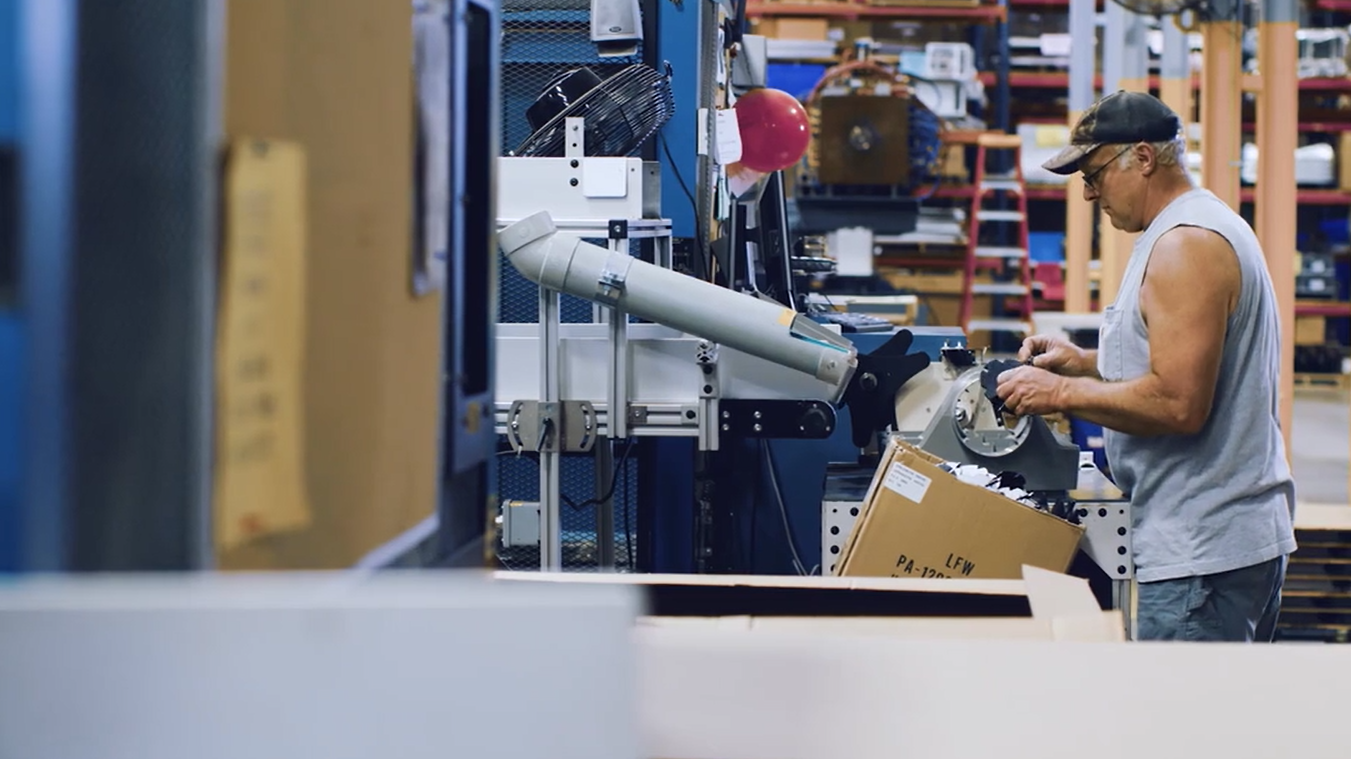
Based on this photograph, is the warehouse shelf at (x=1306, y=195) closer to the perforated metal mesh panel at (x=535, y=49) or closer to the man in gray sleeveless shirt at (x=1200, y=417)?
the perforated metal mesh panel at (x=535, y=49)

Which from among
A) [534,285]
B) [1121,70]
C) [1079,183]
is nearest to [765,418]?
[534,285]

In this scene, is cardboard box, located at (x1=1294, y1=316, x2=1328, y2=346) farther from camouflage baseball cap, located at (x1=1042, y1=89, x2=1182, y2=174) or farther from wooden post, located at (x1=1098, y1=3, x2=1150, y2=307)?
camouflage baseball cap, located at (x1=1042, y1=89, x2=1182, y2=174)

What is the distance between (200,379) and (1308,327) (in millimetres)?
10992

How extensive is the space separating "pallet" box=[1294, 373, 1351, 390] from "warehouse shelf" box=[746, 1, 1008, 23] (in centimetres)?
392

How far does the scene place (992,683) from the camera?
69 cm

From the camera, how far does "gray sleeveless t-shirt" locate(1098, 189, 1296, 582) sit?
2.24 m

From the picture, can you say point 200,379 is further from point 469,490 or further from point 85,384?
point 469,490

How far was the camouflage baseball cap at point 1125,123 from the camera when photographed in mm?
2418

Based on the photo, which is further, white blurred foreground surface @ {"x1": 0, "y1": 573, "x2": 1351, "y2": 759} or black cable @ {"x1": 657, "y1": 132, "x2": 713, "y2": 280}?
black cable @ {"x1": 657, "y1": 132, "x2": 713, "y2": 280}

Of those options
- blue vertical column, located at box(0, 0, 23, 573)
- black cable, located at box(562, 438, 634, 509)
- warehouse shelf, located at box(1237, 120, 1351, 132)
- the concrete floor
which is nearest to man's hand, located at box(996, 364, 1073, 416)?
black cable, located at box(562, 438, 634, 509)

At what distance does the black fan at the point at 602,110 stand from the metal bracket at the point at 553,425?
58cm

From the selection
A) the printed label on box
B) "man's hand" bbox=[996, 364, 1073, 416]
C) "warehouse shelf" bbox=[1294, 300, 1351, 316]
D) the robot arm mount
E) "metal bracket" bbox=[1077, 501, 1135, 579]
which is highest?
"warehouse shelf" bbox=[1294, 300, 1351, 316]

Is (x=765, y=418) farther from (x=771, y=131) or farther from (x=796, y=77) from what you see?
(x=796, y=77)

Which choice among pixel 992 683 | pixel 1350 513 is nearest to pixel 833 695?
pixel 992 683
